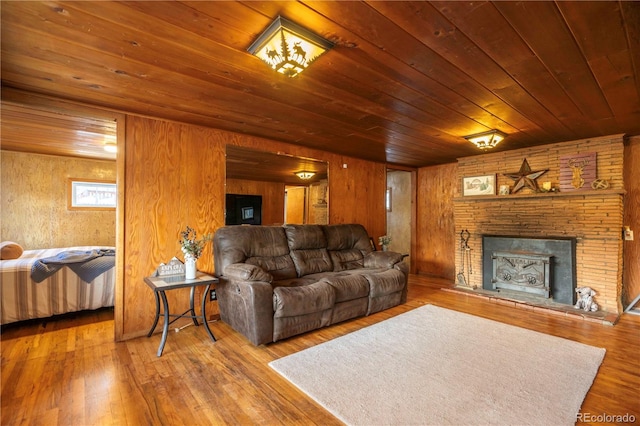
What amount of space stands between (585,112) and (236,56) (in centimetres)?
327

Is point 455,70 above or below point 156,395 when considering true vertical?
above

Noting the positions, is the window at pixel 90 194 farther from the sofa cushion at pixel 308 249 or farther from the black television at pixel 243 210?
the sofa cushion at pixel 308 249

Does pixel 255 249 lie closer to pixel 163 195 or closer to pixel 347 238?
pixel 163 195

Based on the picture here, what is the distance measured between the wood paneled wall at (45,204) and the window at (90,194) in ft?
0.24

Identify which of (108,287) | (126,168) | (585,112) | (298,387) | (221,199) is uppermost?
(585,112)

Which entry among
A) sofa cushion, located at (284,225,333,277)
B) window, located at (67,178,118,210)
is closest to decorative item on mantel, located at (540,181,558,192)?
sofa cushion, located at (284,225,333,277)

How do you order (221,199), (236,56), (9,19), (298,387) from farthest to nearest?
1. (221,199)
2. (298,387)
3. (236,56)
4. (9,19)

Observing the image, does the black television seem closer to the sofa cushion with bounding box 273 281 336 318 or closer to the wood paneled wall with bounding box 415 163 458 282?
the sofa cushion with bounding box 273 281 336 318

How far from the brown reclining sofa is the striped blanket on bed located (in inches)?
55.4

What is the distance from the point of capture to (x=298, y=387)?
1.97m

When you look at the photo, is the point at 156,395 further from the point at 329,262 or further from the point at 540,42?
the point at 540,42

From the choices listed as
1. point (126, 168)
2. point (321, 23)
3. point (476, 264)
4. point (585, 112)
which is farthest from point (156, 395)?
point (476, 264)

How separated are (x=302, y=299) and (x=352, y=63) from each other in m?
2.03

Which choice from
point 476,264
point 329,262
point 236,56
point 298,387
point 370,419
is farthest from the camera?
point 476,264
